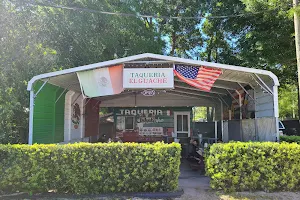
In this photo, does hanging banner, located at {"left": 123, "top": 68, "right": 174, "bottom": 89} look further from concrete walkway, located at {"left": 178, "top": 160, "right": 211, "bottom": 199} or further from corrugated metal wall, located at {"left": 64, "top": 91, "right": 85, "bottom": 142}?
corrugated metal wall, located at {"left": 64, "top": 91, "right": 85, "bottom": 142}

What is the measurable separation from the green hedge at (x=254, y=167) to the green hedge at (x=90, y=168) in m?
0.96

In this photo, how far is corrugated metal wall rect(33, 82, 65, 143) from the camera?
25.2ft

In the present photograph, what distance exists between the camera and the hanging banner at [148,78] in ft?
24.6

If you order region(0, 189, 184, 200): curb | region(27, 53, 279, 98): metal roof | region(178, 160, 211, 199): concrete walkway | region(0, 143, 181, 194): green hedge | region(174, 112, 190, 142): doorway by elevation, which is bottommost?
region(178, 160, 211, 199): concrete walkway

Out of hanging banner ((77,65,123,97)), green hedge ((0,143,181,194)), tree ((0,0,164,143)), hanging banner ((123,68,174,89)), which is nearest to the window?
tree ((0,0,164,143))

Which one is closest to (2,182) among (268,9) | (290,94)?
(268,9)

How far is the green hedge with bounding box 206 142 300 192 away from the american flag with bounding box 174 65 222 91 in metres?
2.20

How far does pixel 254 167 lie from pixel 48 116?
5.88 metres

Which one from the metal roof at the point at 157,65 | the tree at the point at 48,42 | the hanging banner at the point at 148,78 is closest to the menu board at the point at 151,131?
the tree at the point at 48,42

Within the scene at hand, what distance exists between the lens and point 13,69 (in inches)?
316

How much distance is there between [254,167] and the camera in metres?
5.87

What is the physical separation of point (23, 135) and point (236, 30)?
11.8m

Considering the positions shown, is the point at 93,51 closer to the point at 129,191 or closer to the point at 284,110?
the point at 129,191

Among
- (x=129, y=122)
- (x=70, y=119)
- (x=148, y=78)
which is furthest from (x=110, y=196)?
(x=129, y=122)
